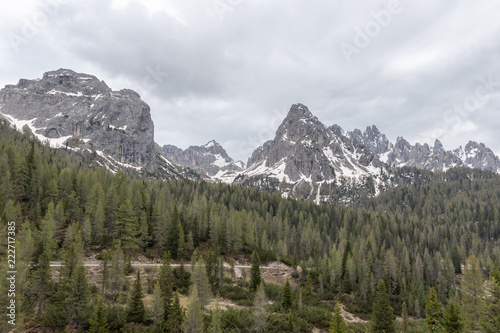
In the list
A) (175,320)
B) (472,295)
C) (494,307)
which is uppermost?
(175,320)

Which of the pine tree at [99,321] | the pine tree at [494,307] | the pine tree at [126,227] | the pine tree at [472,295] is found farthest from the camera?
the pine tree at [126,227]

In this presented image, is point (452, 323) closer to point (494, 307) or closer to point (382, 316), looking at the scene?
point (494, 307)

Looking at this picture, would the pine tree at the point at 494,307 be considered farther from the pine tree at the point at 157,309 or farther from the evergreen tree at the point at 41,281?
the evergreen tree at the point at 41,281

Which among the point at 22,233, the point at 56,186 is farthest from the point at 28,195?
the point at 22,233

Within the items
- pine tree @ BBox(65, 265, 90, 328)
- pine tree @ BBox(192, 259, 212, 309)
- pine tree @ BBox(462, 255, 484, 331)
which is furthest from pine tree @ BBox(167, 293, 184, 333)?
pine tree @ BBox(462, 255, 484, 331)

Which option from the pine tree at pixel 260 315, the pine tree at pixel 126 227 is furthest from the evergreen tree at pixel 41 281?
the pine tree at pixel 126 227

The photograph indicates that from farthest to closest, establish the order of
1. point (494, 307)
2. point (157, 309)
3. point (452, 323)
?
point (494, 307)
point (157, 309)
point (452, 323)

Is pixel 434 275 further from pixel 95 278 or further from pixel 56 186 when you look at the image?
pixel 56 186

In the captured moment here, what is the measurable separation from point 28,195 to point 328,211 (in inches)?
4967

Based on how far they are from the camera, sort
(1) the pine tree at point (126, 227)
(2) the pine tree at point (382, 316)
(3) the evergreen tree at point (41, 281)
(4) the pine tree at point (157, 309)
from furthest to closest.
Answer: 1. (1) the pine tree at point (126, 227)
2. (2) the pine tree at point (382, 316)
3. (4) the pine tree at point (157, 309)
4. (3) the evergreen tree at point (41, 281)

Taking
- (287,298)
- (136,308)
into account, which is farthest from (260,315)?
(136,308)

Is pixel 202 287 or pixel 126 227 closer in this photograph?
pixel 202 287

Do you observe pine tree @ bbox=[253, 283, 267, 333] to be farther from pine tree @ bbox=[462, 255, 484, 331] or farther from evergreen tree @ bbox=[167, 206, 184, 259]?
evergreen tree @ bbox=[167, 206, 184, 259]

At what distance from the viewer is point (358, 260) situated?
78562mm
